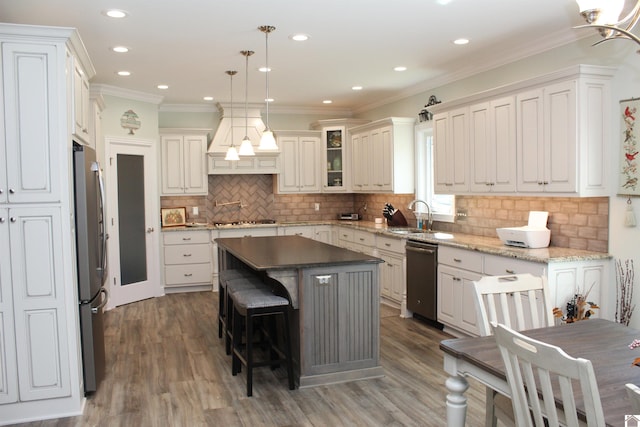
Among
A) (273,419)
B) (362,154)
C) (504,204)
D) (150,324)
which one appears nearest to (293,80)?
(362,154)

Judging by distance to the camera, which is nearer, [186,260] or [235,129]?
[186,260]

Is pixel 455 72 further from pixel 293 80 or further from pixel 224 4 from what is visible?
pixel 224 4

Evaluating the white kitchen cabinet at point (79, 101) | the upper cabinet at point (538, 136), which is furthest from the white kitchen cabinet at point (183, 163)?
the upper cabinet at point (538, 136)

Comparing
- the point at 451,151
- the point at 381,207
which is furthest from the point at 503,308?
the point at 381,207

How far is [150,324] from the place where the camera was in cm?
557

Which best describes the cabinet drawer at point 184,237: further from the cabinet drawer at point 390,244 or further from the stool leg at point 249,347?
the stool leg at point 249,347

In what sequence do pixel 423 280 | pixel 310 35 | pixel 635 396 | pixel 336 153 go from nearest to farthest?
pixel 635 396, pixel 310 35, pixel 423 280, pixel 336 153

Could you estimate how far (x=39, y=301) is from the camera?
326 cm

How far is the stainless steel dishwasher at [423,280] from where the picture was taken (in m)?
5.12

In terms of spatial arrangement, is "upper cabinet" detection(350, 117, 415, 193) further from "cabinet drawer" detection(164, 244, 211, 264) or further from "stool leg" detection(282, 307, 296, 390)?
"stool leg" detection(282, 307, 296, 390)

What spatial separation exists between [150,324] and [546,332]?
432cm

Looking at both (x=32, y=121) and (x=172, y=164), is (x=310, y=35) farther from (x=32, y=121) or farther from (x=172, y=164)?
(x=172, y=164)

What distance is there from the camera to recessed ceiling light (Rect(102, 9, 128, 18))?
3645 mm

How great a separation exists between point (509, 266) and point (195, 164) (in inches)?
187
